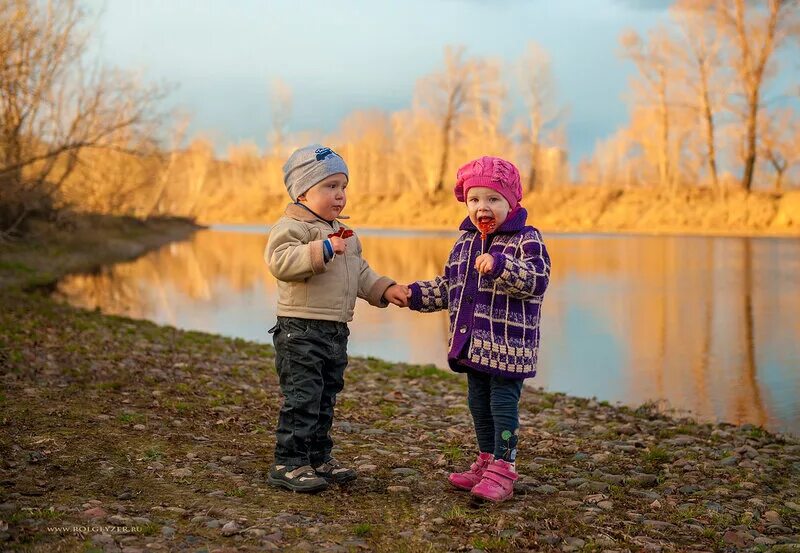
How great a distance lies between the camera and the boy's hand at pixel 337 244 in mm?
4832

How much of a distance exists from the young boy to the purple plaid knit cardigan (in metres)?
0.70

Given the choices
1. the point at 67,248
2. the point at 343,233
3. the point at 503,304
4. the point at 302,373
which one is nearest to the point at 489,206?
the point at 503,304

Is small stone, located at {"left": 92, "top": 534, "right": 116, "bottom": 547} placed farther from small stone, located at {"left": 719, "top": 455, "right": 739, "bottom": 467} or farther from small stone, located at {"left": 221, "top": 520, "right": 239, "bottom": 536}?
small stone, located at {"left": 719, "top": 455, "right": 739, "bottom": 467}

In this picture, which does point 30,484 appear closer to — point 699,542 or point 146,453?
point 146,453

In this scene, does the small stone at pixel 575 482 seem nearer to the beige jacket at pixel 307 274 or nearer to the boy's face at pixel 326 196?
the beige jacket at pixel 307 274

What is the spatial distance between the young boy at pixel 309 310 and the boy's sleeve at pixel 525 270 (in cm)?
91

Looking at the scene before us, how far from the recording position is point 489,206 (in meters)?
5.01

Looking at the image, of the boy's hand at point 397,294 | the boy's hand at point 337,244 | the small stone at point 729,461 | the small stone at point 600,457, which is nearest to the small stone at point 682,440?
the small stone at point 729,461

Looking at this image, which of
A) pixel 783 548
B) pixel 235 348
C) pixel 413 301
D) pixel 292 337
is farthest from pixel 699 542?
pixel 235 348

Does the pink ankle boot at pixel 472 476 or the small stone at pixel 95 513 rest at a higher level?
the small stone at pixel 95 513

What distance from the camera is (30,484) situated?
4.71m

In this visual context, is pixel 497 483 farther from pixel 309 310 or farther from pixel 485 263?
pixel 309 310

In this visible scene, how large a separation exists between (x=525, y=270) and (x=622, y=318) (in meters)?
12.1

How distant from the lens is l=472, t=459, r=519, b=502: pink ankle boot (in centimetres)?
488
